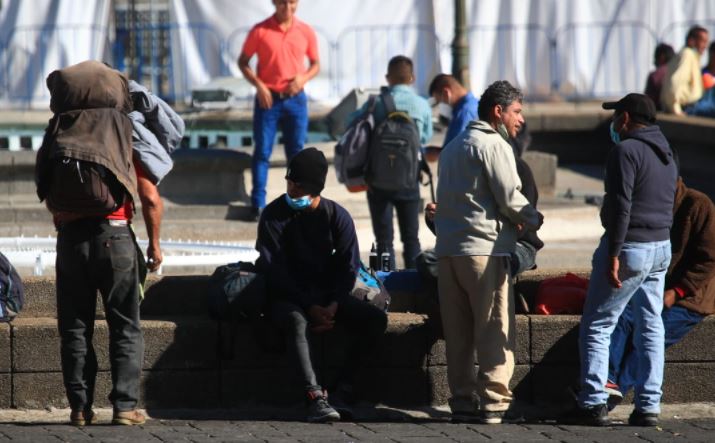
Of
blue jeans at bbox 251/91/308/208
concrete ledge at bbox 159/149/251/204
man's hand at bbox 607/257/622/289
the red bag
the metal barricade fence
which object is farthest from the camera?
the metal barricade fence

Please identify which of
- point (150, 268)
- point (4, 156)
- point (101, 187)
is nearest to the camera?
point (101, 187)

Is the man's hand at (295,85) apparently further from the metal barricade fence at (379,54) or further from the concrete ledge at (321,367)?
the metal barricade fence at (379,54)

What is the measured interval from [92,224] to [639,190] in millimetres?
2448

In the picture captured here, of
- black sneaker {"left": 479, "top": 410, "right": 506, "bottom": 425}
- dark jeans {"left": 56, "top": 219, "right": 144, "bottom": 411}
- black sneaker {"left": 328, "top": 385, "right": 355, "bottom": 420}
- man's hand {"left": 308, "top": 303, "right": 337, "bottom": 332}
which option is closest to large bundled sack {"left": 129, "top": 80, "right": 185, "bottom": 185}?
dark jeans {"left": 56, "top": 219, "right": 144, "bottom": 411}

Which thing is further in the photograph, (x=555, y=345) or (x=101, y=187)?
(x=555, y=345)

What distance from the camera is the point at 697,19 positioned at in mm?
19938

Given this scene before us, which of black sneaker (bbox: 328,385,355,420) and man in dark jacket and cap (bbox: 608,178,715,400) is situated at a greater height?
man in dark jacket and cap (bbox: 608,178,715,400)

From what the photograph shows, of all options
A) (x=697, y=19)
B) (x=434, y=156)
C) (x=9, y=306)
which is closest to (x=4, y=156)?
(x=434, y=156)

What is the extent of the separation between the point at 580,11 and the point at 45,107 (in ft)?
20.9

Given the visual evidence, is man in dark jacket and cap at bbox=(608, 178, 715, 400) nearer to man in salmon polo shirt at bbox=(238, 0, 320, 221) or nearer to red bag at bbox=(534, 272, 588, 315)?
red bag at bbox=(534, 272, 588, 315)

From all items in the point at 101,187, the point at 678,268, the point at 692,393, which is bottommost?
the point at 692,393

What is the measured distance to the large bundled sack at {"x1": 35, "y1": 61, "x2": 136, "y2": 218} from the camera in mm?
7168

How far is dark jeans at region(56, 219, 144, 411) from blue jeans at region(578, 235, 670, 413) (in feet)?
6.72

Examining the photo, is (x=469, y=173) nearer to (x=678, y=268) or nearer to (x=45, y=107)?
(x=678, y=268)
